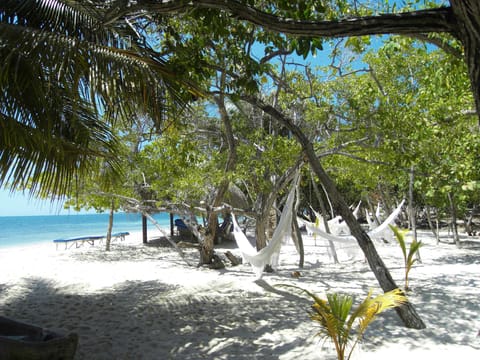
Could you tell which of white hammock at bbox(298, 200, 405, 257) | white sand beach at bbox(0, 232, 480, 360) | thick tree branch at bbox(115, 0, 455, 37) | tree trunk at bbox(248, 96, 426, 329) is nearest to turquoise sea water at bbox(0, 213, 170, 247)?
white sand beach at bbox(0, 232, 480, 360)

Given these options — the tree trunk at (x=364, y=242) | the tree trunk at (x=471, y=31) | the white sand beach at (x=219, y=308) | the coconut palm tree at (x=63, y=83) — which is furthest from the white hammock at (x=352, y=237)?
the tree trunk at (x=471, y=31)

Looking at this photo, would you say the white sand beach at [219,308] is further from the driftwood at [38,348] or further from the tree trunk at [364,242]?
the driftwood at [38,348]

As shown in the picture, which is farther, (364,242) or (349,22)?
(364,242)

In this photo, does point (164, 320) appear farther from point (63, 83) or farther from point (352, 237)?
point (352, 237)

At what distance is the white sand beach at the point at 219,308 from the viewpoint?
279 cm

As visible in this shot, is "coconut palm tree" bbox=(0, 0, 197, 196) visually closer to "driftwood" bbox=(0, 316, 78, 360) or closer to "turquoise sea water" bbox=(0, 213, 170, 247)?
"driftwood" bbox=(0, 316, 78, 360)

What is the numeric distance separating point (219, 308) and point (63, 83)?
109 inches

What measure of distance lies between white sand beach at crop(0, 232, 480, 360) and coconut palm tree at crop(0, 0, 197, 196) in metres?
1.52

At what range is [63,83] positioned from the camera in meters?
2.24

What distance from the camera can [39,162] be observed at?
262 cm

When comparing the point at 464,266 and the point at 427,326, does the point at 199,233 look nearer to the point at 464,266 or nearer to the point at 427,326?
the point at 427,326

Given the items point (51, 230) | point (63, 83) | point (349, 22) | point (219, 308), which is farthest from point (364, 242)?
point (51, 230)

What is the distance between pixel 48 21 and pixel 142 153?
3.27 meters

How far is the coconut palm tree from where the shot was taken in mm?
2160
